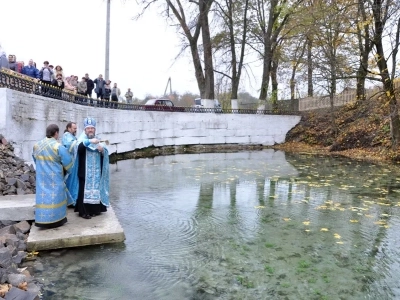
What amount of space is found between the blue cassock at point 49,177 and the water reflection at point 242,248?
57 centimetres

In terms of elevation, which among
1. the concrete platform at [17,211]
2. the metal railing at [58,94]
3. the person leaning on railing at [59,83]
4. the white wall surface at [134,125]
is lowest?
the concrete platform at [17,211]

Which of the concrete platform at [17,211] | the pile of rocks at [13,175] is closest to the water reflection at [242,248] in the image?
the concrete platform at [17,211]

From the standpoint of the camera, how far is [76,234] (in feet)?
14.0

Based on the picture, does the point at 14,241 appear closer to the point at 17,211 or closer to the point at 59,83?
the point at 17,211

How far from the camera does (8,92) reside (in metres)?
7.04

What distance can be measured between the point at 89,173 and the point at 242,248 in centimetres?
230

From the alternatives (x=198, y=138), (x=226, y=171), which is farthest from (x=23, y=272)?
(x=198, y=138)

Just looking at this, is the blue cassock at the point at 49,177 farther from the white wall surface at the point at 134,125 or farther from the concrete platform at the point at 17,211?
the white wall surface at the point at 134,125

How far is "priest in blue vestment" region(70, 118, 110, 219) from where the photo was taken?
194 inches

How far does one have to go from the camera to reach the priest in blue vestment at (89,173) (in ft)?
16.1

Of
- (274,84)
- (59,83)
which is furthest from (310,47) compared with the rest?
(59,83)

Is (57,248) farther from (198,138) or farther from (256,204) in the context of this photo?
(198,138)

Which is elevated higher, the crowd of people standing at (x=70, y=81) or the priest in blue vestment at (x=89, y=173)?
the crowd of people standing at (x=70, y=81)

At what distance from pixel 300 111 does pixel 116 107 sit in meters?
14.0
